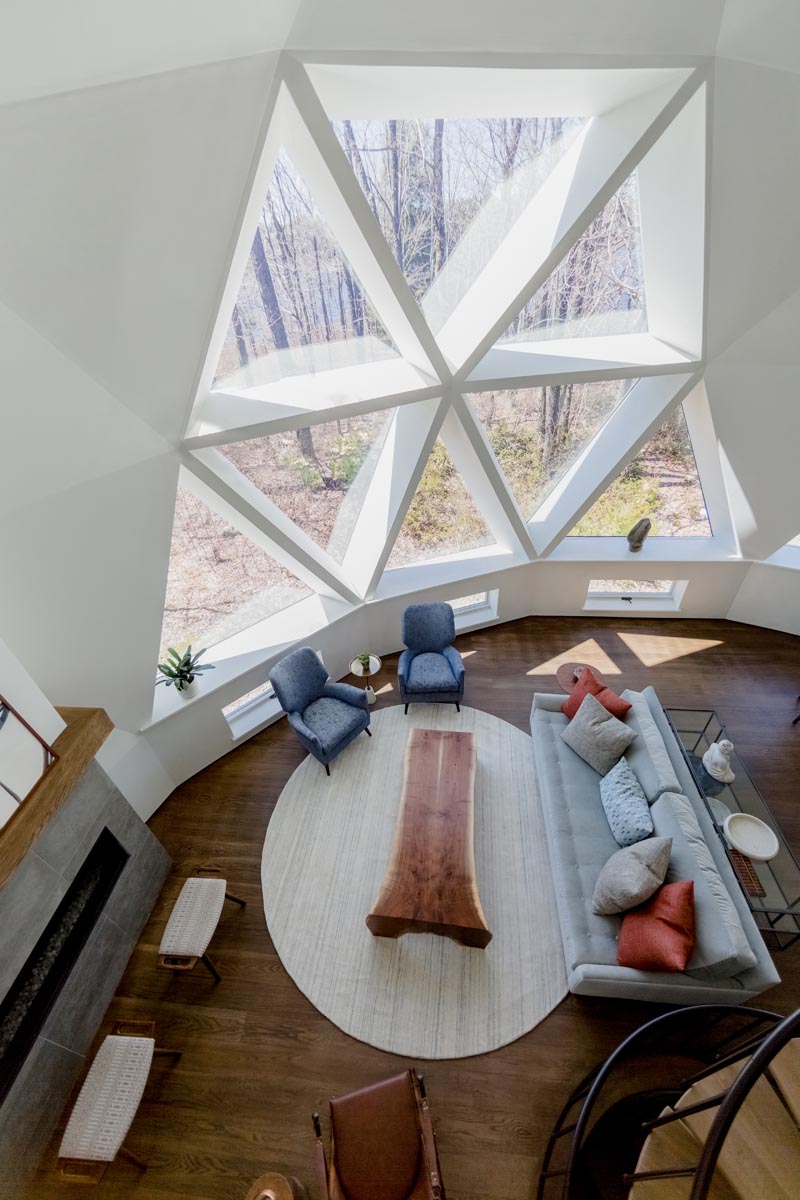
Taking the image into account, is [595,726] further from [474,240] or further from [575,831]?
[474,240]

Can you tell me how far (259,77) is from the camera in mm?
2961

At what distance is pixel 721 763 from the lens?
498 cm

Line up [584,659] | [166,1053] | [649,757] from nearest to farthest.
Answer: [166,1053] < [649,757] < [584,659]

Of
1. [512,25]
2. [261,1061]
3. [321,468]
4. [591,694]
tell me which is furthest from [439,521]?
[261,1061]

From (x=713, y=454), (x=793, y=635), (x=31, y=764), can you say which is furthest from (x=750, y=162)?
(x=31, y=764)

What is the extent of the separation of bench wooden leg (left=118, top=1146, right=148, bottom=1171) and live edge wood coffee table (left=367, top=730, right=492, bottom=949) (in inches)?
85.1

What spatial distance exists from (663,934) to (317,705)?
4340 mm

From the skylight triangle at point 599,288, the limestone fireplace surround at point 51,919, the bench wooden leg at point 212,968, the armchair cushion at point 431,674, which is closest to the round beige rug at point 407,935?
the bench wooden leg at point 212,968

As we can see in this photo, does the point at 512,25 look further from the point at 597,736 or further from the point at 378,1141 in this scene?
the point at 378,1141

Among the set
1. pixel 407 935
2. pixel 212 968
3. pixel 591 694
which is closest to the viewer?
pixel 212 968

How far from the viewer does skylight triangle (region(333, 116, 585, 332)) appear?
405cm

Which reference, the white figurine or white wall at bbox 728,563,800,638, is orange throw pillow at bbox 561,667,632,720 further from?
white wall at bbox 728,563,800,638

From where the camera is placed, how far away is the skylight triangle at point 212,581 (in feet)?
18.3

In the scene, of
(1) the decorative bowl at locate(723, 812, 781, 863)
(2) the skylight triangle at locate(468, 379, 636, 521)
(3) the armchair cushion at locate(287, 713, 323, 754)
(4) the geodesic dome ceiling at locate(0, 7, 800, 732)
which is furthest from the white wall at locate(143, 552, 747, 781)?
(1) the decorative bowl at locate(723, 812, 781, 863)
